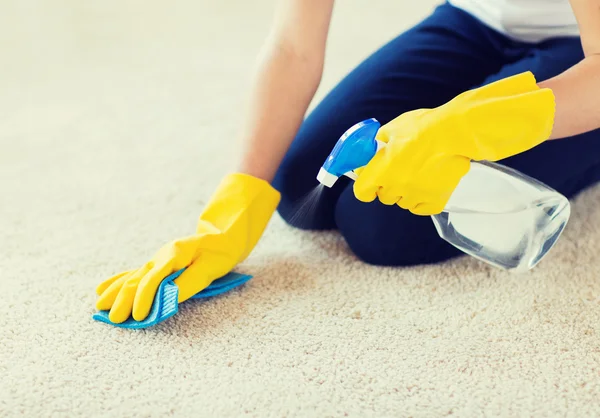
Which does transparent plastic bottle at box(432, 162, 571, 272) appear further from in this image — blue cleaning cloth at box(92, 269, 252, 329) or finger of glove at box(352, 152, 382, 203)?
blue cleaning cloth at box(92, 269, 252, 329)

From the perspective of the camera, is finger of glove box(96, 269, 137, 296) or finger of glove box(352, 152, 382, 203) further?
finger of glove box(96, 269, 137, 296)

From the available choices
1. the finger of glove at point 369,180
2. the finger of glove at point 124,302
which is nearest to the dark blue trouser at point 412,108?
the finger of glove at point 369,180

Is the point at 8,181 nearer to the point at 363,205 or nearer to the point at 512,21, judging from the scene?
the point at 363,205

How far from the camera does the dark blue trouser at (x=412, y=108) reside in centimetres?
98

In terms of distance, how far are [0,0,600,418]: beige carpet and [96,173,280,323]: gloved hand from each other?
0.04 metres

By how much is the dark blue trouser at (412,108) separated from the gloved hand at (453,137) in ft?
0.64

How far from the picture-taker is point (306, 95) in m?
1.05

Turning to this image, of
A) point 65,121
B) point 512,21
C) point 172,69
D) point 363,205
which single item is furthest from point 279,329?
point 172,69

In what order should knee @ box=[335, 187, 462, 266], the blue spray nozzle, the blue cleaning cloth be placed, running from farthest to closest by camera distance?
knee @ box=[335, 187, 462, 266] → the blue cleaning cloth → the blue spray nozzle

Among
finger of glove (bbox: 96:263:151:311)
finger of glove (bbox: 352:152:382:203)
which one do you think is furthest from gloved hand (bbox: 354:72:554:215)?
finger of glove (bbox: 96:263:151:311)

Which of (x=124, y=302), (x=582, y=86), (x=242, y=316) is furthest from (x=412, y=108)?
(x=124, y=302)

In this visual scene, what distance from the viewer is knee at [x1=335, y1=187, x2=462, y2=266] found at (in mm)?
982

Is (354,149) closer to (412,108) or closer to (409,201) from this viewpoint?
(409,201)

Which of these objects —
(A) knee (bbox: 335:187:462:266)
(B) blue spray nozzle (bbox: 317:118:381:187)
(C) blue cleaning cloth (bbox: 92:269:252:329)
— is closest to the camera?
(B) blue spray nozzle (bbox: 317:118:381:187)
